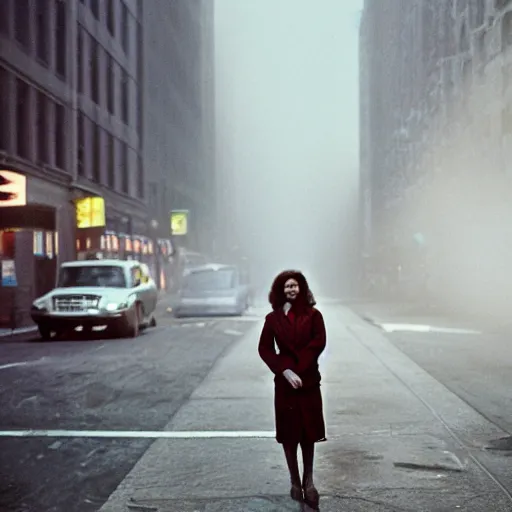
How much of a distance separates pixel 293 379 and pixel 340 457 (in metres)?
2.05

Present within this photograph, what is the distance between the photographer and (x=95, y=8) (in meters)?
41.5

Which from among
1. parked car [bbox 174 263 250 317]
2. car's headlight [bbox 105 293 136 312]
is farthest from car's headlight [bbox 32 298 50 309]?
parked car [bbox 174 263 250 317]

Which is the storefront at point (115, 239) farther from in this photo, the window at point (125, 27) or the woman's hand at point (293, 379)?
the woman's hand at point (293, 379)

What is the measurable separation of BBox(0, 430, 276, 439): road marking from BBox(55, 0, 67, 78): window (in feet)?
94.6

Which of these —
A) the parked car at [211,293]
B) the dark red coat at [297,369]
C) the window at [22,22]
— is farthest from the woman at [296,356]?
the window at [22,22]

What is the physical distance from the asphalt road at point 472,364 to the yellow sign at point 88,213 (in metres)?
18.8

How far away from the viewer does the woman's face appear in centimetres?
528

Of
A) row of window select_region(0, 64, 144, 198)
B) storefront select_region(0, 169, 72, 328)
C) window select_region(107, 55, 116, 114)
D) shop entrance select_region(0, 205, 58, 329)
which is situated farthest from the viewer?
window select_region(107, 55, 116, 114)

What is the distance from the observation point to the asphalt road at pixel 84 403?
6.16 meters

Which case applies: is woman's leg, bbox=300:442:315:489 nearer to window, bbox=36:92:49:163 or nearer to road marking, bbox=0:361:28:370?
road marking, bbox=0:361:28:370

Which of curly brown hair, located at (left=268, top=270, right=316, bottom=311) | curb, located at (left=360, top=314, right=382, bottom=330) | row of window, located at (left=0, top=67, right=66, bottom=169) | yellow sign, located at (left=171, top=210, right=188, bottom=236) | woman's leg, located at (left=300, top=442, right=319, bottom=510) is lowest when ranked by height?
curb, located at (left=360, top=314, right=382, bottom=330)

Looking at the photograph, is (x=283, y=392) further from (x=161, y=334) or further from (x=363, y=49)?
(x=363, y=49)

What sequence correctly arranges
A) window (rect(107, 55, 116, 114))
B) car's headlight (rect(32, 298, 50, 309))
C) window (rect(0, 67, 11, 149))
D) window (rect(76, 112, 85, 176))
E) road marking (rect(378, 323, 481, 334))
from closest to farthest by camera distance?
car's headlight (rect(32, 298, 50, 309)) → road marking (rect(378, 323, 481, 334)) → window (rect(0, 67, 11, 149)) → window (rect(76, 112, 85, 176)) → window (rect(107, 55, 116, 114))

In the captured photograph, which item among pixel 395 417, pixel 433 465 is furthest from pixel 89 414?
pixel 433 465
